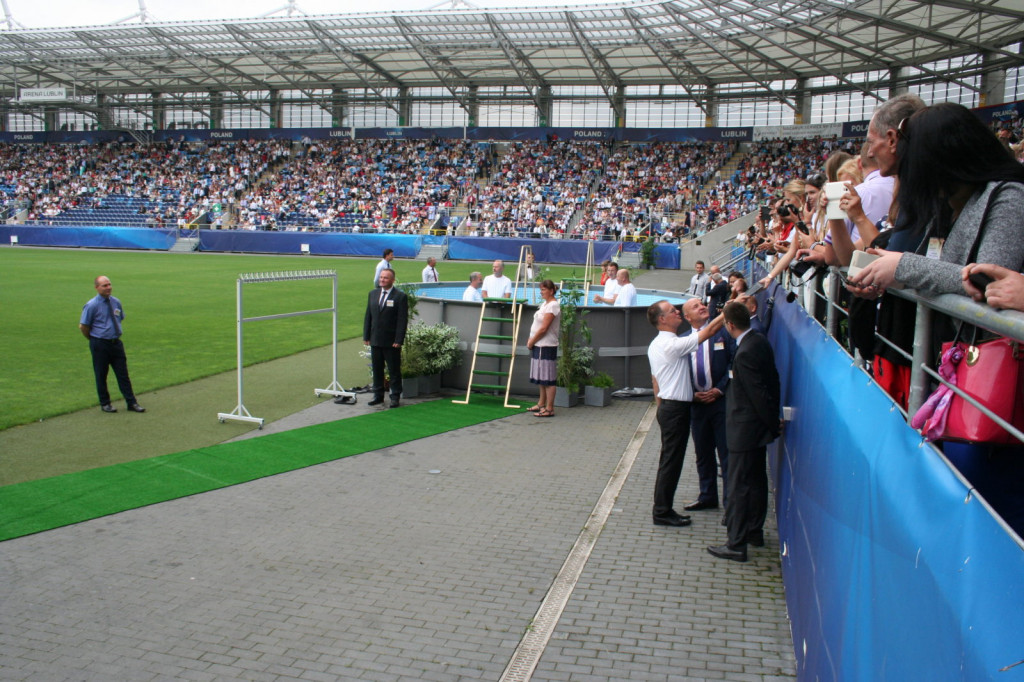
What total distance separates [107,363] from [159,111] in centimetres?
6976

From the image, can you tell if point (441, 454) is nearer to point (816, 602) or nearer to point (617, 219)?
point (816, 602)

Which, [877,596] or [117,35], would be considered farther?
[117,35]

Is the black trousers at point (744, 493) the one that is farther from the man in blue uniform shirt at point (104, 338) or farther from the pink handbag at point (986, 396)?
the man in blue uniform shirt at point (104, 338)

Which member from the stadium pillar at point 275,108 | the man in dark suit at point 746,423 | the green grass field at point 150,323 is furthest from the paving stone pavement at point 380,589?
the stadium pillar at point 275,108

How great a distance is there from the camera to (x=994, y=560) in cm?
177

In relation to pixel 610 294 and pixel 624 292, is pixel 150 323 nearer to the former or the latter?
pixel 610 294

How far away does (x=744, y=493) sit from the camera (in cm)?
662

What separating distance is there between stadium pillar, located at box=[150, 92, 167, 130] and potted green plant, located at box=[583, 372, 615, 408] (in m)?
69.9

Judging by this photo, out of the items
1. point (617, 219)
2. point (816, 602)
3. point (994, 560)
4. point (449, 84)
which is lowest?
point (816, 602)

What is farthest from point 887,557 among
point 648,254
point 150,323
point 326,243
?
point 326,243

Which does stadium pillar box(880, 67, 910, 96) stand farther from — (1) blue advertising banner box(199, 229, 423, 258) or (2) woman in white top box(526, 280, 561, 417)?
(2) woman in white top box(526, 280, 561, 417)

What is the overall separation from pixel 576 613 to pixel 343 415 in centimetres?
691

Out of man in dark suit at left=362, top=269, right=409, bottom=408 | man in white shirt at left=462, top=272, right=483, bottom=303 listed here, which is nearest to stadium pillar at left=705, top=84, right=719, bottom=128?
man in white shirt at left=462, top=272, right=483, bottom=303

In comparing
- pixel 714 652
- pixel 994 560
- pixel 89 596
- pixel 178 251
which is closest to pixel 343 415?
pixel 89 596
